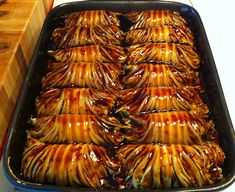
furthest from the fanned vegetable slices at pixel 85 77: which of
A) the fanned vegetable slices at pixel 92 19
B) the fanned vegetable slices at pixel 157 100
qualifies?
the fanned vegetable slices at pixel 92 19

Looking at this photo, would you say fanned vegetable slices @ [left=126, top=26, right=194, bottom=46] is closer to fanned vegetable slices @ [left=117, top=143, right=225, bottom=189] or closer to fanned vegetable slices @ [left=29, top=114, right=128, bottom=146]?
fanned vegetable slices @ [left=29, top=114, right=128, bottom=146]

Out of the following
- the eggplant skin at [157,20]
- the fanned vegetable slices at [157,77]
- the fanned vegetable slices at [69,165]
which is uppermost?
the eggplant skin at [157,20]

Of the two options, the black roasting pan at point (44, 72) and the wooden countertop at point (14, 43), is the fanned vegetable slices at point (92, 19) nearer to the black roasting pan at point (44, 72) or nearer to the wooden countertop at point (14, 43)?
the black roasting pan at point (44, 72)

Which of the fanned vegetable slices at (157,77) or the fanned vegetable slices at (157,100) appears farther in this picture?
the fanned vegetable slices at (157,77)

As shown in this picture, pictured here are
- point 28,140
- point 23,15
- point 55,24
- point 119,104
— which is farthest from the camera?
point 55,24

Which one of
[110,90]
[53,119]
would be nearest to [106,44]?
[110,90]

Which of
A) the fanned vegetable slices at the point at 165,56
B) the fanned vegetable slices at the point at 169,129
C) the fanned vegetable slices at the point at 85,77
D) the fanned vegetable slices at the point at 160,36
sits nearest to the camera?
the fanned vegetable slices at the point at 169,129

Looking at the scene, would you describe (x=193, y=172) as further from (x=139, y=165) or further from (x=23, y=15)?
(x=23, y=15)
